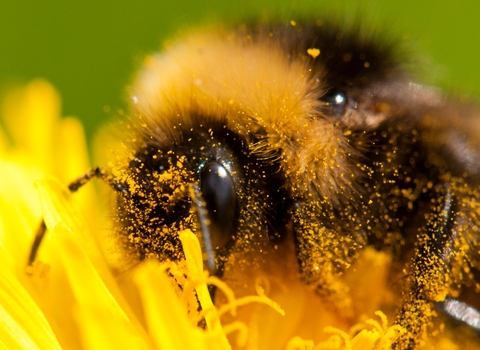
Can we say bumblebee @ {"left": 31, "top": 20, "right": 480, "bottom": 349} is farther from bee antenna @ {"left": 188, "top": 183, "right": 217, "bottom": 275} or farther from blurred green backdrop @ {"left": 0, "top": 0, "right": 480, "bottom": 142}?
blurred green backdrop @ {"left": 0, "top": 0, "right": 480, "bottom": 142}

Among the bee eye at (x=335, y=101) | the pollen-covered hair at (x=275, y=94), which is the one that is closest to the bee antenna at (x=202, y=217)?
the pollen-covered hair at (x=275, y=94)

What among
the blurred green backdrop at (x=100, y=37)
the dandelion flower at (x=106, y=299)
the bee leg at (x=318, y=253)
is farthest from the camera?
the blurred green backdrop at (x=100, y=37)

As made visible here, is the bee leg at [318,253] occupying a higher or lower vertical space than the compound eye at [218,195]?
lower

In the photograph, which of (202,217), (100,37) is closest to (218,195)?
(202,217)

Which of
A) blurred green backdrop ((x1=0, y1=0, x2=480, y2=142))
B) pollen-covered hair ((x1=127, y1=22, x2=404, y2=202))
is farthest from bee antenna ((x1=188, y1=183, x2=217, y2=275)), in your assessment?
blurred green backdrop ((x1=0, y1=0, x2=480, y2=142))

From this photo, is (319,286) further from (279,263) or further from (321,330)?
(321,330)

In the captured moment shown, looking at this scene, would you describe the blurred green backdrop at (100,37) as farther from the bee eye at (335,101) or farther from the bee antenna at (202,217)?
the bee antenna at (202,217)
